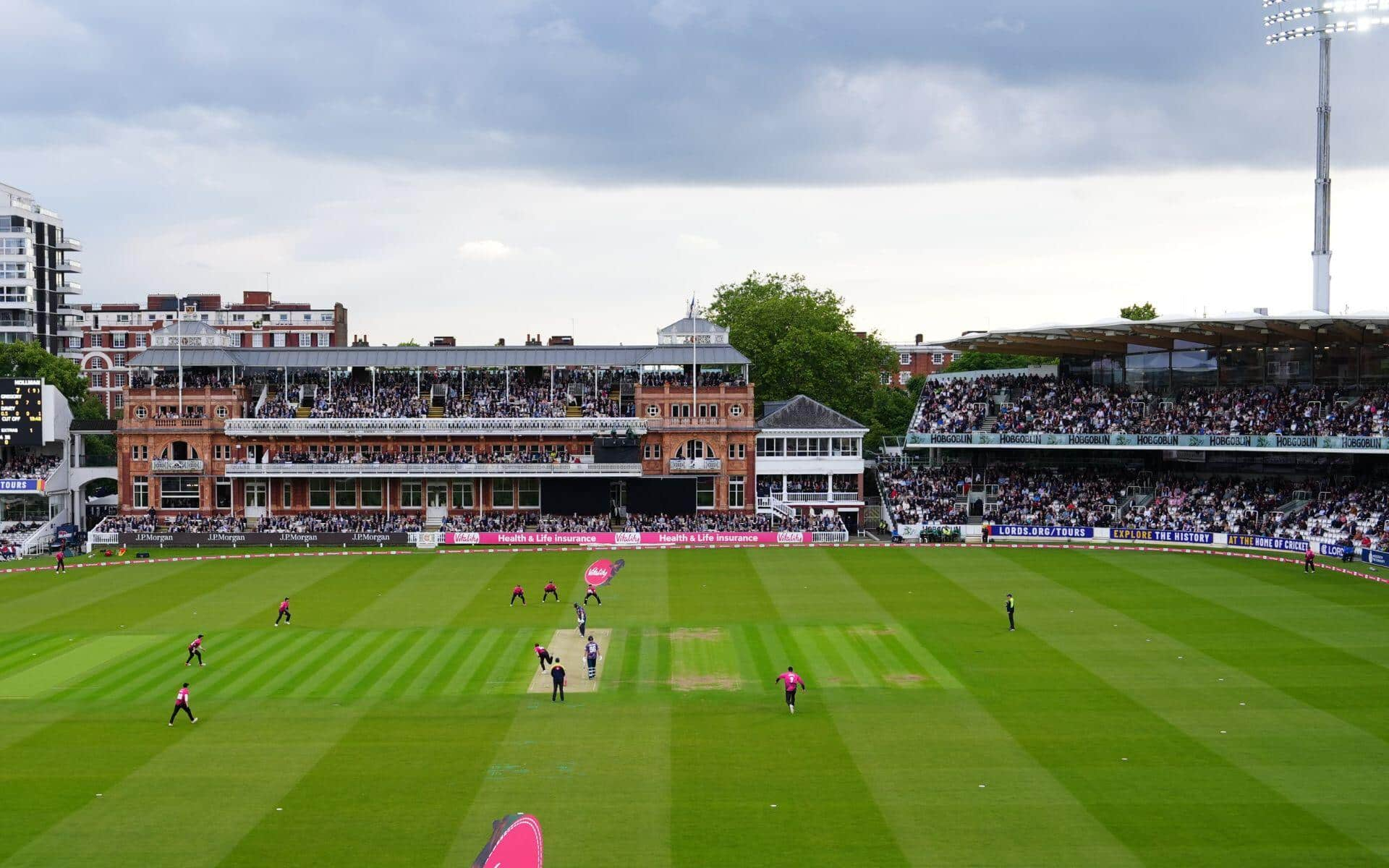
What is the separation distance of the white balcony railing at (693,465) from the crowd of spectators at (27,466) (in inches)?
1341

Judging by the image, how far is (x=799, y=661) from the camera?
118 feet

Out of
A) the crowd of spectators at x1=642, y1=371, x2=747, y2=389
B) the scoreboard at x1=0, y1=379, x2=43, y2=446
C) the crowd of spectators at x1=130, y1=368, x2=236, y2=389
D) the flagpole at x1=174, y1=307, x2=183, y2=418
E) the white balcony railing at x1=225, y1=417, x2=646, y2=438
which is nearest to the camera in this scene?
the scoreboard at x1=0, y1=379, x2=43, y2=446

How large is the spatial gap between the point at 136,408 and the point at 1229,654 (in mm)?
59524

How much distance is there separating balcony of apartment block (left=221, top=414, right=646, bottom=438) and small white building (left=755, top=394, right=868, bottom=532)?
7.70 meters

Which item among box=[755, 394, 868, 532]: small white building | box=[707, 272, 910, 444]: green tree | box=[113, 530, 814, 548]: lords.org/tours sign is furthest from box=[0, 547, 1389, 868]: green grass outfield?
box=[707, 272, 910, 444]: green tree

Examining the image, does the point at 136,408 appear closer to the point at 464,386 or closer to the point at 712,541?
the point at 464,386

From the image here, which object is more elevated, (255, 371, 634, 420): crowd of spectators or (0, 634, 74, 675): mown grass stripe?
(255, 371, 634, 420): crowd of spectators

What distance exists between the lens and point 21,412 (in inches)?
2699

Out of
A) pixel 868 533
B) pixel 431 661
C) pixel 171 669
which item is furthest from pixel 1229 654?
pixel 868 533

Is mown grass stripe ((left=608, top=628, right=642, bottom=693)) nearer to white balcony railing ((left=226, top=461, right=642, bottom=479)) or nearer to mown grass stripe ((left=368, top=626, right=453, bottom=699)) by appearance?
mown grass stripe ((left=368, top=626, right=453, bottom=699))

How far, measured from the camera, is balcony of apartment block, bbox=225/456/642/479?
69.4 m

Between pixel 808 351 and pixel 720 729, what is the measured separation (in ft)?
212

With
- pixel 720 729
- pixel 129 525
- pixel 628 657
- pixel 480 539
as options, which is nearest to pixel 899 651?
pixel 628 657

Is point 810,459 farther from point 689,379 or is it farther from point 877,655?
point 877,655
